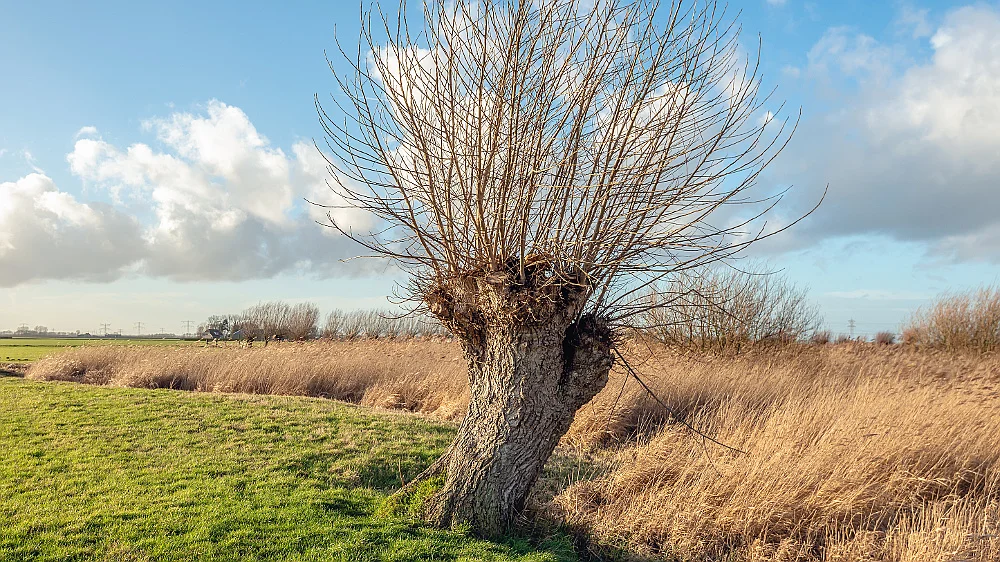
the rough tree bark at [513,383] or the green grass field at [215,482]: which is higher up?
the rough tree bark at [513,383]

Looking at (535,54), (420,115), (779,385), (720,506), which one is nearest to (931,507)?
(720,506)

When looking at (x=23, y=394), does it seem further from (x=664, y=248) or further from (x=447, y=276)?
(x=664, y=248)

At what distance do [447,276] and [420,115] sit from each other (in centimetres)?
141

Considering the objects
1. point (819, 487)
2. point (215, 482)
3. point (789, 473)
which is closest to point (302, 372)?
point (215, 482)

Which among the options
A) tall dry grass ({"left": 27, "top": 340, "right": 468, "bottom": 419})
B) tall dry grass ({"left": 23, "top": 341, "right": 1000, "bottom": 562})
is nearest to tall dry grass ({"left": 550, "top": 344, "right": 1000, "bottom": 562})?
tall dry grass ({"left": 23, "top": 341, "right": 1000, "bottom": 562})

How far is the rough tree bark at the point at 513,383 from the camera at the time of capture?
16.5ft

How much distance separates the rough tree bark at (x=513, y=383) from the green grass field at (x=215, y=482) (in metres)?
0.34

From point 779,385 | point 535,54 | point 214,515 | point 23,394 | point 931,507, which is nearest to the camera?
point 535,54

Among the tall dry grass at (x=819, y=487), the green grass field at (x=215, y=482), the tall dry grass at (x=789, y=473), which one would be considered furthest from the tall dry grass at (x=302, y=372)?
the tall dry grass at (x=819, y=487)

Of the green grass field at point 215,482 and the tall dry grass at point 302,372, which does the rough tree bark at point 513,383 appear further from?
the tall dry grass at point 302,372

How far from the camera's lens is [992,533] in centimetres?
488

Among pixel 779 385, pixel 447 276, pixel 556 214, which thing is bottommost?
pixel 779 385

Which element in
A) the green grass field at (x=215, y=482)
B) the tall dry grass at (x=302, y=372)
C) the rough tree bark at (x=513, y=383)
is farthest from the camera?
the tall dry grass at (x=302, y=372)

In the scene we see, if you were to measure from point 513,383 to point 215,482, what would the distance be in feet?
11.6
